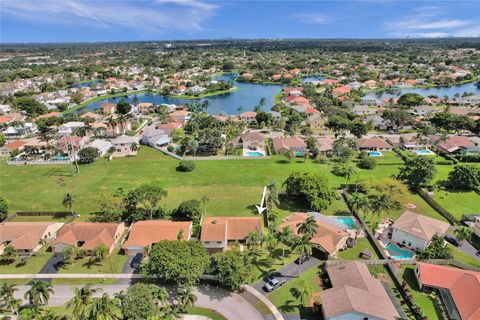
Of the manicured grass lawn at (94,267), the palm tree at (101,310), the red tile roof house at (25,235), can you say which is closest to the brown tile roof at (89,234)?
the manicured grass lawn at (94,267)

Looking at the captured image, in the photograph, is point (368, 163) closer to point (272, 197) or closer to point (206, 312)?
point (272, 197)

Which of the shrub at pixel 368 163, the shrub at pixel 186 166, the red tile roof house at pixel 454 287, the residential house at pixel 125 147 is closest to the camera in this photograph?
the red tile roof house at pixel 454 287

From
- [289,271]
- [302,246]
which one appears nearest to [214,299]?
[289,271]

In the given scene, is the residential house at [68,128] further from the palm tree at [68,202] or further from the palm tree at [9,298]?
the palm tree at [9,298]

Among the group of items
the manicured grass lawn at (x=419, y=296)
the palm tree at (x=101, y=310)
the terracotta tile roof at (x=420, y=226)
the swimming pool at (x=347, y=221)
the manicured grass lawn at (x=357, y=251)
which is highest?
the palm tree at (x=101, y=310)

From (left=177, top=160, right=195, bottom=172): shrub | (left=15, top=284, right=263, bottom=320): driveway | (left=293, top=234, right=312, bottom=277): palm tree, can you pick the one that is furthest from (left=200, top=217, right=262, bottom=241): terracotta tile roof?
(left=177, top=160, right=195, bottom=172): shrub

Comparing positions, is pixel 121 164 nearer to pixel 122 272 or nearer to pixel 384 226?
pixel 122 272

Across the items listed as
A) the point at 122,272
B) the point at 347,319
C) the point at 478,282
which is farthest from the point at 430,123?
the point at 122,272

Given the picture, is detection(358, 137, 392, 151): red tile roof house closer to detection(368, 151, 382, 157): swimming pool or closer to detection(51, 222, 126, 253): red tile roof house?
detection(368, 151, 382, 157): swimming pool
